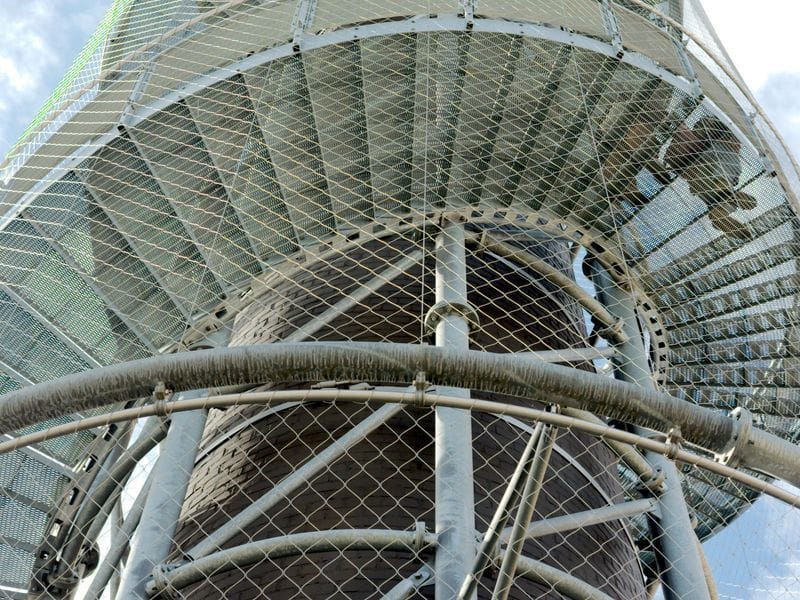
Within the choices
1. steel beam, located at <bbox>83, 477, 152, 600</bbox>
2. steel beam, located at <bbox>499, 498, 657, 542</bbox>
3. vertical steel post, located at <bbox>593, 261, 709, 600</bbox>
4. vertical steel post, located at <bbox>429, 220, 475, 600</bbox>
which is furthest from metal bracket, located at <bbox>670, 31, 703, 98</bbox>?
steel beam, located at <bbox>83, 477, 152, 600</bbox>

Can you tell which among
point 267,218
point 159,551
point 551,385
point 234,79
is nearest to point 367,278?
point 267,218

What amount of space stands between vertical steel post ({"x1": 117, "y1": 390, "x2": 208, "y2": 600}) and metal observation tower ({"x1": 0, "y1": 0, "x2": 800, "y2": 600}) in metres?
0.02

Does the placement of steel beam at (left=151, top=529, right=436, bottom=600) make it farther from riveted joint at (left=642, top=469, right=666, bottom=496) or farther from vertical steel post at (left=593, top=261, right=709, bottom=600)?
riveted joint at (left=642, top=469, right=666, bottom=496)

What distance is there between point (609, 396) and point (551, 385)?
0.55 ft

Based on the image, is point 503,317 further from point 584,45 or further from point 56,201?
point 56,201

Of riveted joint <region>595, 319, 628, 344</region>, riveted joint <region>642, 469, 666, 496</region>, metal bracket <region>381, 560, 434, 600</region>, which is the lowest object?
metal bracket <region>381, 560, 434, 600</region>

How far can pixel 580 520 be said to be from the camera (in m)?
5.72

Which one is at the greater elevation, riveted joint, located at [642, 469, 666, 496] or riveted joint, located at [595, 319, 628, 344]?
riveted joint, located at [595, 319, 628, 344]

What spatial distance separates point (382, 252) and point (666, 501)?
2809mm

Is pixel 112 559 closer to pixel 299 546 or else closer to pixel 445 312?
pixel 299 546

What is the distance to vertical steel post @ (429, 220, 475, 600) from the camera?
14.9ft

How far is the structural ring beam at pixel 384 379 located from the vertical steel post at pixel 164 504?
2.14 m

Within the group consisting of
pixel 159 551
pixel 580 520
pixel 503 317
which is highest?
pixel 503 317

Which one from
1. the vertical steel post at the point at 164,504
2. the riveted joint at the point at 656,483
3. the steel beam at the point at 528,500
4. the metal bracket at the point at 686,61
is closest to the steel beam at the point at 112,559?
the vertical steel post at the point at 164,504
